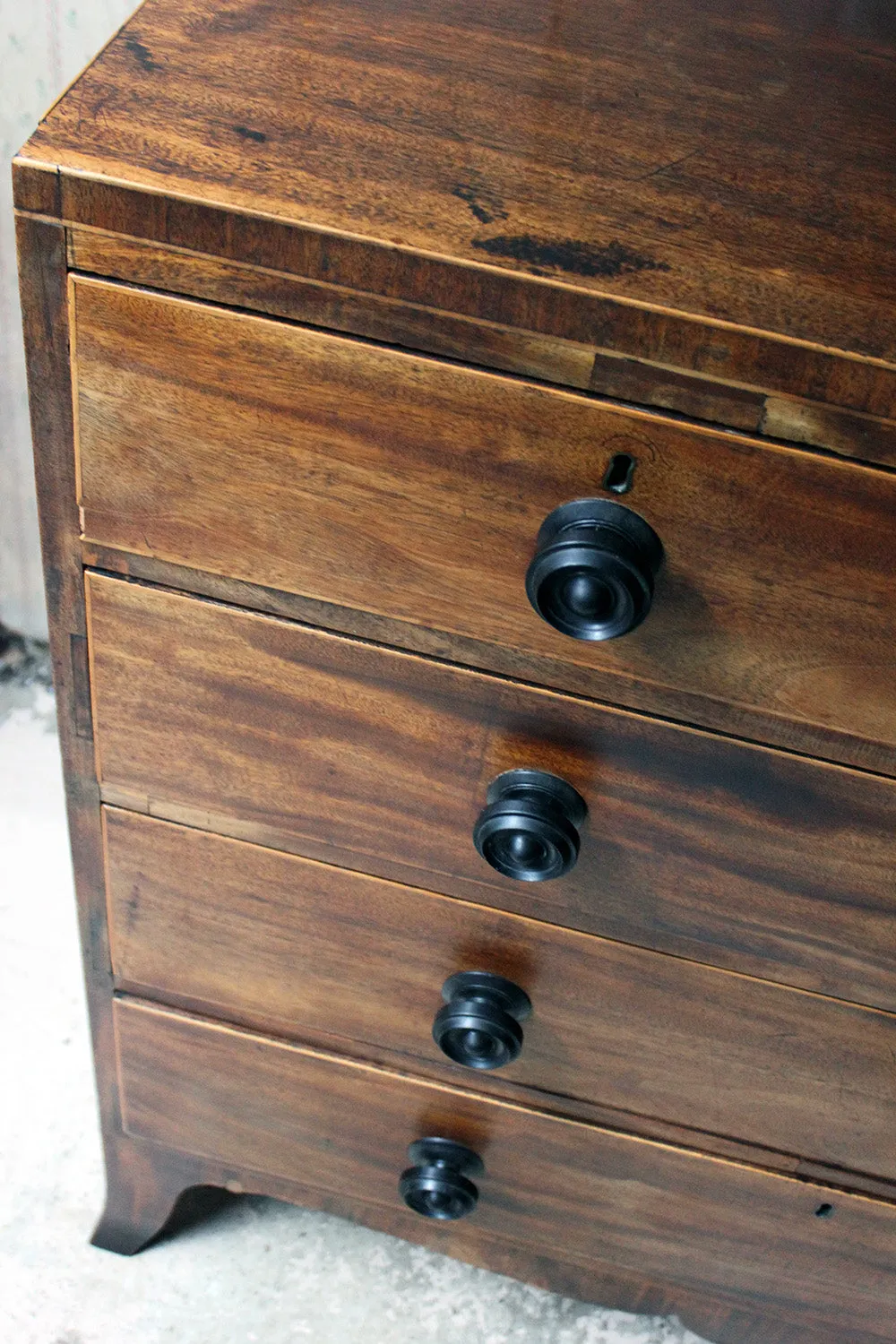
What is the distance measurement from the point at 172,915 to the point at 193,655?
19 centimetres

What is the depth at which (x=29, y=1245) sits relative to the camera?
1.01 meters

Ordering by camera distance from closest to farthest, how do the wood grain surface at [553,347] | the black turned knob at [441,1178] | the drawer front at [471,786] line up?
the wood grain surface at [553,347], the drawer front at [471,786], the black turned knob at [441,1178]

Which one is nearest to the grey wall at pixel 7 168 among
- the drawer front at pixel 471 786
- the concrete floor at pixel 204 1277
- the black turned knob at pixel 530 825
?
the concrete floor at pixel 204 1277

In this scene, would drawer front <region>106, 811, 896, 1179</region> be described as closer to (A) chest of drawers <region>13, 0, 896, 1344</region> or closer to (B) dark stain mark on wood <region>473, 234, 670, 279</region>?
(A) chest of drawers <region>13, 0, 896, 1344</region>

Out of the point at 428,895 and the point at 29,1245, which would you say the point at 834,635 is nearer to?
the point at 428,895

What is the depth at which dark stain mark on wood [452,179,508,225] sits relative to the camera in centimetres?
49

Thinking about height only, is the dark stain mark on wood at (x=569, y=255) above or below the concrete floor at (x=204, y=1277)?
above

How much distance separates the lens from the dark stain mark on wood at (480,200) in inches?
19.5

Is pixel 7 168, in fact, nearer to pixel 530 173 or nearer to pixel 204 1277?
pixel 530 173

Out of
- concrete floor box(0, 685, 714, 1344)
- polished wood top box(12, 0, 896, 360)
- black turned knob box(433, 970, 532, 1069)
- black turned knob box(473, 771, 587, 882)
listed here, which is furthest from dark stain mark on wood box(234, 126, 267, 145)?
concrete floor box(0, 685, 714, 1344)

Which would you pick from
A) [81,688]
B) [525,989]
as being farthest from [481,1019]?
[81,688]

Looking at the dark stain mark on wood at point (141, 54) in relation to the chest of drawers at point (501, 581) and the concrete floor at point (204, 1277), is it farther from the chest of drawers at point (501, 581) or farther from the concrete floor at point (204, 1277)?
the concrete floor at point (204, 1277)

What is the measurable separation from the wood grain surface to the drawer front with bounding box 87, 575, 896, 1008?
15cm

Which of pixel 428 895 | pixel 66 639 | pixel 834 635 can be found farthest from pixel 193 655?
pixel 834 635
